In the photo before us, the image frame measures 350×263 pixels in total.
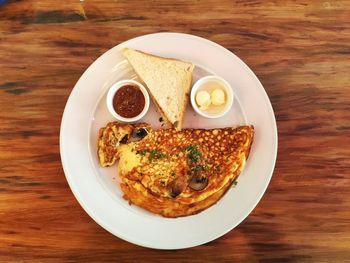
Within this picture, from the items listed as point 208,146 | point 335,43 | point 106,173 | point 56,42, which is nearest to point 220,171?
point 208,146

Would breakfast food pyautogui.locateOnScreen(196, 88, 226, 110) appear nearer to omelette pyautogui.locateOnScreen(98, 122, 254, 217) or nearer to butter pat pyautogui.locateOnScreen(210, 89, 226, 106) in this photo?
butter pat pyautogui.locateOnScreen(210, 89, 226, 106)

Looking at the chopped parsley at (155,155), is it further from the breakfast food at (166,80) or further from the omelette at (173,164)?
the breakfast food at (166,80)

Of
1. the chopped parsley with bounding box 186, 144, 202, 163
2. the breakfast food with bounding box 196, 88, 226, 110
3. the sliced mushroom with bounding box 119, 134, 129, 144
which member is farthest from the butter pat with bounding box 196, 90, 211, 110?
the sliced mushroom with bounding box 119, 134, 129, 144

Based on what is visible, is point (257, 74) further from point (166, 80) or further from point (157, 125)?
point (157, 125)

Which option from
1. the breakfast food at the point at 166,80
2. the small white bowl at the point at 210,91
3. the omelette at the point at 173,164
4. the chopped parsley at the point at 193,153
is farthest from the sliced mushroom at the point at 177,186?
the small white bowl at the point at 210,91

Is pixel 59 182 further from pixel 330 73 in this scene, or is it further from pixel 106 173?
pixel 330 73
